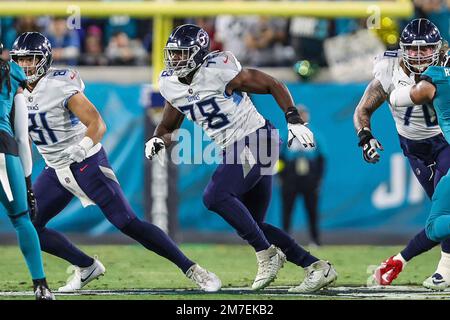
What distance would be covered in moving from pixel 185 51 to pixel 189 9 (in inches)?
127

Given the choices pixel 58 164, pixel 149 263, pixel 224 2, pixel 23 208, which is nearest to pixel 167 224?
pixel 149 263

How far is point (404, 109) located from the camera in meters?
7.07

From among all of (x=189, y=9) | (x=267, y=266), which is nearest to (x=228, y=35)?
(x=189, y=9)

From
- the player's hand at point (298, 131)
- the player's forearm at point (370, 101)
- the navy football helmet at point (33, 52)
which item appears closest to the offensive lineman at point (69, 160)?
the navy football helmet at point (33, 52)

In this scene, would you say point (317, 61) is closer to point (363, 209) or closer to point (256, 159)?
point (363, 209)

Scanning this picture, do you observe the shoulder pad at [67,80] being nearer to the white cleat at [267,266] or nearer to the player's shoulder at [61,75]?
the player's shoulder at [61,75]

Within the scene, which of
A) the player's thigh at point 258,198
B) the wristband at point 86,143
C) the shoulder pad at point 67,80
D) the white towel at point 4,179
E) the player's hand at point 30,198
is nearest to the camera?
the white towel at point 4,179

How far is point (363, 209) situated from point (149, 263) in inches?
104

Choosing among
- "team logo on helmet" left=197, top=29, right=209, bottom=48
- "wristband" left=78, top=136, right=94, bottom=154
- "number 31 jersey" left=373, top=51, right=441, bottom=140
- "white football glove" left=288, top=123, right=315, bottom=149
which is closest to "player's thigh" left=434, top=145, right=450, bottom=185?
"number 31 jersey" left=373, top=51, right=441, bottom=140

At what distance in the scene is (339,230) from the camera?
10445 mm

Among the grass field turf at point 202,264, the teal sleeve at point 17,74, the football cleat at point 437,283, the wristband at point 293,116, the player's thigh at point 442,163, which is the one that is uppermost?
the teal sleeve at point 17,74

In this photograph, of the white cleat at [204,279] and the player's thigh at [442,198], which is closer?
the player's thigh at [442,198]

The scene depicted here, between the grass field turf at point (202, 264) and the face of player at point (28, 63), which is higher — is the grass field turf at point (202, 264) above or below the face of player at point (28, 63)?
below

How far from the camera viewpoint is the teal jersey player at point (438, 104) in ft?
20.3
